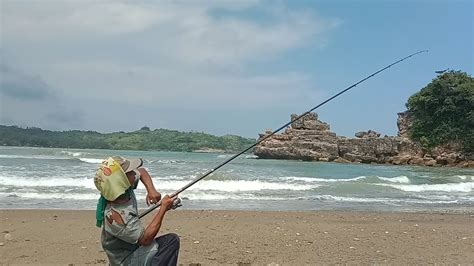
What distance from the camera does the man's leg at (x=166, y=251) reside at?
Result: 3.59 m

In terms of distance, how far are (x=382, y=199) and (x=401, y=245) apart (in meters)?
8.71

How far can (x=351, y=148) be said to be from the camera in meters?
55.5

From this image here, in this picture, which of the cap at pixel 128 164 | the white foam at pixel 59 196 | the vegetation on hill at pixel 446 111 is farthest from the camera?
the vegetation on hill at pixel 446 111

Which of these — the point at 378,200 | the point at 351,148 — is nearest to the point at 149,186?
the point at 378,200

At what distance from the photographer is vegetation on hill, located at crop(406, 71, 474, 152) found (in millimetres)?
49656

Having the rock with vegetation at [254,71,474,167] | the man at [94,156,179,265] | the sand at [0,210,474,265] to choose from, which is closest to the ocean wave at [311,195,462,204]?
the sand at [0,210,474,265]

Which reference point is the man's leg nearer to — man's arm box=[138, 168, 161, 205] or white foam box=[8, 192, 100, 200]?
man's arm box=[138, 168, 161, 205]

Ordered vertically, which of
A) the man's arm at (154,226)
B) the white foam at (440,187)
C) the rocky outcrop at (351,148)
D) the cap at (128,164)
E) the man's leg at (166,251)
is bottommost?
the white foam at (440,187)

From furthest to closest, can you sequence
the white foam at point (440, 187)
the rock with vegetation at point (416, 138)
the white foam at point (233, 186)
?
the rock with vegetation at point (416, 138), the white foam at point (440, 187), the white foam at point (233, 186)

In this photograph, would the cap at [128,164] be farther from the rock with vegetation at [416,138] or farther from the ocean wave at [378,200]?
the rock with vegetation at [416,138]

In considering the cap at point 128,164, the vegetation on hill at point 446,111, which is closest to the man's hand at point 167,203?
the cap at point 128,164

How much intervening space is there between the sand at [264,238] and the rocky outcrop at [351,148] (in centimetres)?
4220

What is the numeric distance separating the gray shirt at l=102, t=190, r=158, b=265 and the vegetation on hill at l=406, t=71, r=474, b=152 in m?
51.1

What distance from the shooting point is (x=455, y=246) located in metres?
7.44
